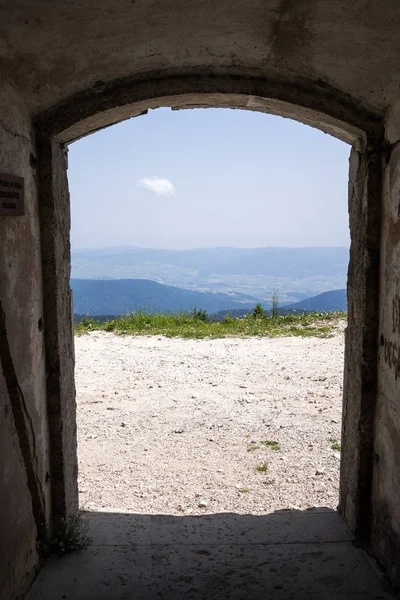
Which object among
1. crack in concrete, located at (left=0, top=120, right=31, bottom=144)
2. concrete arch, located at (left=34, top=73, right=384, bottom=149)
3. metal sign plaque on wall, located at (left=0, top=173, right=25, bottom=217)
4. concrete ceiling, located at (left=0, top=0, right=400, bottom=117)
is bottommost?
metal sign plaque on wall, located at (left=0, top=173, right=25, bottom=217)

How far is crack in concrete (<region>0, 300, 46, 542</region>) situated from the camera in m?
2.53

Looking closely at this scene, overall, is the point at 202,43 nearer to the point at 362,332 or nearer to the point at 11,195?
the point at 11,195

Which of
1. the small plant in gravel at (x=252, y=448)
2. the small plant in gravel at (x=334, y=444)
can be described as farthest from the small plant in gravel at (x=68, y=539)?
the small plant in gravel at (x=334, y=444)

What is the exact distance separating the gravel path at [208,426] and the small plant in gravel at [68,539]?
0.71 metres

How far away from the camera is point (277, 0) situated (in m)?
2.32

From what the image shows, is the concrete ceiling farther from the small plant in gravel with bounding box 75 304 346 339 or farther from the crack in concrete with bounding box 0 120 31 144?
the small plant in gravel with bounding box 75 304 346 339

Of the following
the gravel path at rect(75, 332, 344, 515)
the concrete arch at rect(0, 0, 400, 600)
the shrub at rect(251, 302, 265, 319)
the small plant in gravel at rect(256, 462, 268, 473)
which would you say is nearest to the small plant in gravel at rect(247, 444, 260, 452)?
the gravel path at rect(75, 332, 344, 515)

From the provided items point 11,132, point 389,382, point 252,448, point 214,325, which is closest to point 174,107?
point 11,132

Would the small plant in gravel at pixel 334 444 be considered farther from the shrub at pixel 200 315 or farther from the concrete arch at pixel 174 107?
the shrub at pixel 200 315

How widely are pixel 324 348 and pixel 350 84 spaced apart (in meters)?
6.31

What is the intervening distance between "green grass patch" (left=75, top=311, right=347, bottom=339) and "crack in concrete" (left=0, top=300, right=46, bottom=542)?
22.5 ft

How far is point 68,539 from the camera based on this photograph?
318 cm

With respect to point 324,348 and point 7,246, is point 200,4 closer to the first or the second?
point 7,246

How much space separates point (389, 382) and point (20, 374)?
1975mm
